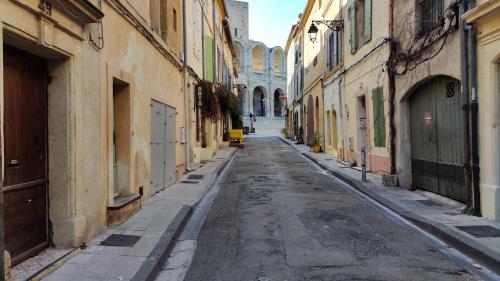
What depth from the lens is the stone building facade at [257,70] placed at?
6762 centimetres

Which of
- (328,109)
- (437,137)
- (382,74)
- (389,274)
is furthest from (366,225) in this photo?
(328,109)

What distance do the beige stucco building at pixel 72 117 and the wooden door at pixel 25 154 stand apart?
0.01 meters

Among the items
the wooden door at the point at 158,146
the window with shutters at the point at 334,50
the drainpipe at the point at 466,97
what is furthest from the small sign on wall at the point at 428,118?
the window with shutters at the point at 334,50

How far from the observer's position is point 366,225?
7.34 m

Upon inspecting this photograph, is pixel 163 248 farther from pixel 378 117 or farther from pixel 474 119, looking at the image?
pixel 378 117

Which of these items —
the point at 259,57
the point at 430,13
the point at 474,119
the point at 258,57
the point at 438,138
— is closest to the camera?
the point at 474,119

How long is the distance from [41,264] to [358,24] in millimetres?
13581

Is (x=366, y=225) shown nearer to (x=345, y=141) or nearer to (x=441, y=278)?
(x=441, y=278)

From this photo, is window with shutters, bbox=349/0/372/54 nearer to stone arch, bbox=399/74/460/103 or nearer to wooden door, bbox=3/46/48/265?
stone arch, bbox=399/74/460/103

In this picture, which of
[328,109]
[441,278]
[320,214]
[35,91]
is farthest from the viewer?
[328,109]

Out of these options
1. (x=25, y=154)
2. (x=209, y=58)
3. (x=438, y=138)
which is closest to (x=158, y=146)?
(x=25, y=154)

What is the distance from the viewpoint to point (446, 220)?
7.15 metres

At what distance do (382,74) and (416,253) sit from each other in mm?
7799

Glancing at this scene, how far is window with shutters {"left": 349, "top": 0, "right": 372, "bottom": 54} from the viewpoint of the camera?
14.5 m
